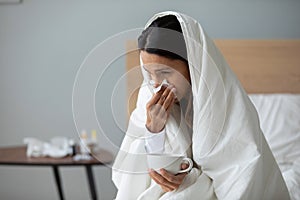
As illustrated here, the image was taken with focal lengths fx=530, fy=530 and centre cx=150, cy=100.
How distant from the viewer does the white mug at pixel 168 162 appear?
4.15 ft

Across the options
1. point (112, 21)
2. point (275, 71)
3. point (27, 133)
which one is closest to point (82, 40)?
point (112, 21)

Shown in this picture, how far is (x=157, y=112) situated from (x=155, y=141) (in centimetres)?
7

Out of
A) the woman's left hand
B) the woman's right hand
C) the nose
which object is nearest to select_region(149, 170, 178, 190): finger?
the woman's left hand

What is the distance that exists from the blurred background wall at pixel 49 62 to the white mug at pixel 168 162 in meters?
1.58

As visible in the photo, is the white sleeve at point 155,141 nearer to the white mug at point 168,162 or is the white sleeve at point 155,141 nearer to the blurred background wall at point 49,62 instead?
the white mug at point 168,162

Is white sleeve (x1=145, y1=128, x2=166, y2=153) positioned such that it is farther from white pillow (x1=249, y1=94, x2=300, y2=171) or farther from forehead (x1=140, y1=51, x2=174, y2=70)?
white pillow (x1=249, y1=94, x2=300, y2=171)

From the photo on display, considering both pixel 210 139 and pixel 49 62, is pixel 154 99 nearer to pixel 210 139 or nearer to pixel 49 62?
pixel 210 139

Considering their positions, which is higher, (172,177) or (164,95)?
(164,95)

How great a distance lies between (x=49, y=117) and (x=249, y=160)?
1.75 m

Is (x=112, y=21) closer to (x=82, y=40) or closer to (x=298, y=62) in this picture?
(x=82, y=40)

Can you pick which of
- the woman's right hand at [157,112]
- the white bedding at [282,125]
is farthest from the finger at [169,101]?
the white bedding at [282,125]

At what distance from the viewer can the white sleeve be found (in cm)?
125

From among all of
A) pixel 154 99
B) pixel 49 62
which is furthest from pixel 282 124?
pixel 49 62

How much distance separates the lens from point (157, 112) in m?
1.26
